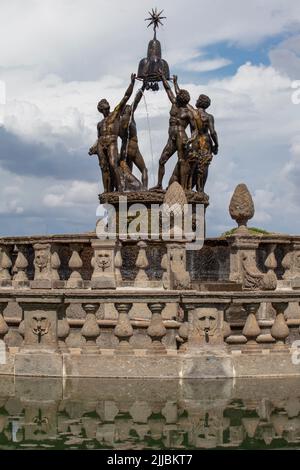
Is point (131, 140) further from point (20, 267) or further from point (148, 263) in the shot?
point (20, 267)

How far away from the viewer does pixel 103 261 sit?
48.6 feet

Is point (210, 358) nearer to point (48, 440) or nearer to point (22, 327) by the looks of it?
point (22, 327)

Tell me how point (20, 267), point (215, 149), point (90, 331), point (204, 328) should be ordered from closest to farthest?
point (204, 328) → point (90, 331) → point (20, 267) → point (215, 149)

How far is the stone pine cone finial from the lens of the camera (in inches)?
588

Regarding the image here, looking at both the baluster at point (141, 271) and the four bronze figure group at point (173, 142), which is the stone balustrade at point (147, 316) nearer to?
the baluster at point (141, 271)

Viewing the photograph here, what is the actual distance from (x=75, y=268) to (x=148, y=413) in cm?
654

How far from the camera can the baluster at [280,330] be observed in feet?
39.0

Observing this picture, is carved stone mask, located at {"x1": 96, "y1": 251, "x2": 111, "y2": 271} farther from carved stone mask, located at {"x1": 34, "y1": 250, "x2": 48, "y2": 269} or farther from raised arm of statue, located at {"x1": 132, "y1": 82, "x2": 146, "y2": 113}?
raised arm of statue, located at {"x1": 132, "y1": 82, "x2": 146, "y2": 113}

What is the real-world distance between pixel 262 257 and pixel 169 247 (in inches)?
103

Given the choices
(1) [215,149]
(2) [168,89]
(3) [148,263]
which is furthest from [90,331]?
(2) [168,89]

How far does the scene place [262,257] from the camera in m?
16.1
